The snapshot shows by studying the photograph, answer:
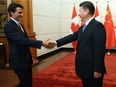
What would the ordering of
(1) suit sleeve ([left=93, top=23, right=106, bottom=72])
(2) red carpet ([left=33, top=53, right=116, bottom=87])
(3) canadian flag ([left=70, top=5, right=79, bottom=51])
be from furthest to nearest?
1. (3) canadian flag ([left=70, top=5, right=79, bottom=51])
2. (2) red carpet ([left=33, top=53, right=116, bottom=87])
3. (1) suit sleeve ([left=93, top=23, right=106, bottom=72])

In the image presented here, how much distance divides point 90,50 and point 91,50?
1 centimetres

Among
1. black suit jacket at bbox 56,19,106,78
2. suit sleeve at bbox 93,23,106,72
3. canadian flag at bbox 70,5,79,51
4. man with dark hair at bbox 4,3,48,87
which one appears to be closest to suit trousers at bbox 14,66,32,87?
man with dark hair at bbox 4,3,48,87

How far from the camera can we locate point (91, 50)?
2.18m

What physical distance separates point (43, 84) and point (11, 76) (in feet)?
3.43

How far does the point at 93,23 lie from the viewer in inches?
86.1

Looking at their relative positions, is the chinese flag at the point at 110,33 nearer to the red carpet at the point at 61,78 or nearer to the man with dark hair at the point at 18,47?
the red carpet at the point at 61,78

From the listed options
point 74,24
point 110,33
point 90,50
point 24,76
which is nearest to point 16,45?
point 24,76

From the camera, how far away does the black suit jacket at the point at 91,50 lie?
6.93 feet

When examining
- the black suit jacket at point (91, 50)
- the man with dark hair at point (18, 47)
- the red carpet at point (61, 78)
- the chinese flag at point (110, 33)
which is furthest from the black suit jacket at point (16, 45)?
the chinese flag at point (110, 33)

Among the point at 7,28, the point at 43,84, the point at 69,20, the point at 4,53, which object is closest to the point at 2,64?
the point at 4,53

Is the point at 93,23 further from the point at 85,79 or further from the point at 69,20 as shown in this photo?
the point at 69,20

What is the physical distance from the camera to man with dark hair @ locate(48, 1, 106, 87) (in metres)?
2.11

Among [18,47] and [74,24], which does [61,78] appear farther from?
[74,24]

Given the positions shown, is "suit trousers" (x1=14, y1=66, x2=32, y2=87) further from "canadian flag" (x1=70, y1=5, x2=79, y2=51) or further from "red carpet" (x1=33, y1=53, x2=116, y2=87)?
"canadian flag" (x1=70, y1=5, x2=79, y2=51)
